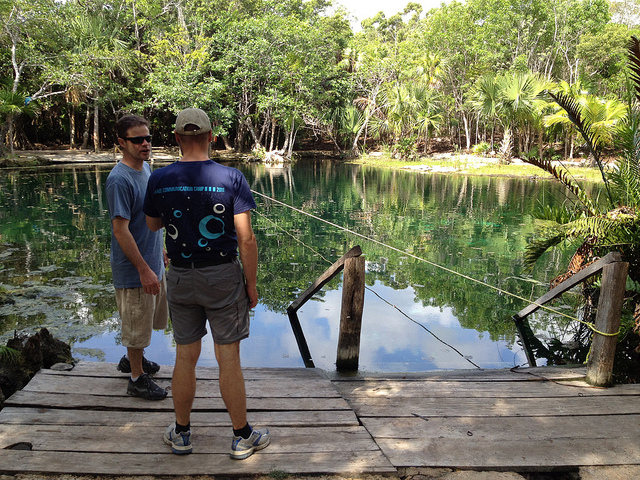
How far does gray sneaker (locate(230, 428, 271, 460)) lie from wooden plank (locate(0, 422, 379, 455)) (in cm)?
5

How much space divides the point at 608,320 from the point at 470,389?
109cm

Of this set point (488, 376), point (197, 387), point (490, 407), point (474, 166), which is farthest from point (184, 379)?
point (474, 166)

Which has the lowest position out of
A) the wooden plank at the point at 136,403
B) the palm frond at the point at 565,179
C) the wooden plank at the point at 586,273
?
the wooden plank at the point at 136,403

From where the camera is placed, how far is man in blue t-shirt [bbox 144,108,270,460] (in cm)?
222

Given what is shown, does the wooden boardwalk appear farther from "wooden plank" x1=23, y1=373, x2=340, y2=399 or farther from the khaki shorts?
the khaki shorts

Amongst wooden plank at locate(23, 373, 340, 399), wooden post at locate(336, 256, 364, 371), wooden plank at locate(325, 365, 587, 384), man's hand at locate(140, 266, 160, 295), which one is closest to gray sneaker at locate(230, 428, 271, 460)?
wooden plank at locate(23, 373, 340, 399)

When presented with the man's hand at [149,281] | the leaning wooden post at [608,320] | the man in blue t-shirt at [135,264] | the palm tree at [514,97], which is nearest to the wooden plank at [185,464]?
the man in blue t-shirt at [135,264]

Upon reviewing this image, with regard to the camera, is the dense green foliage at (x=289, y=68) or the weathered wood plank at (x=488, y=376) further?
the dense green foliage at (x=289, y=68)

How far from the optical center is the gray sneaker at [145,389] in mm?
2881

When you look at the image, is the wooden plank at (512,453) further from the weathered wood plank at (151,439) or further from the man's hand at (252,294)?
the man's hand at (252,294)

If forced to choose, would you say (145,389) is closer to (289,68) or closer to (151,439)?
(151,439)

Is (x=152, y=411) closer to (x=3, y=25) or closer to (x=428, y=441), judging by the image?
(x=428, y=441)

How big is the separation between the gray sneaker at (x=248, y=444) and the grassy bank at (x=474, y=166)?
2213 centimetres

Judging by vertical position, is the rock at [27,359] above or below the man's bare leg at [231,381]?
below
